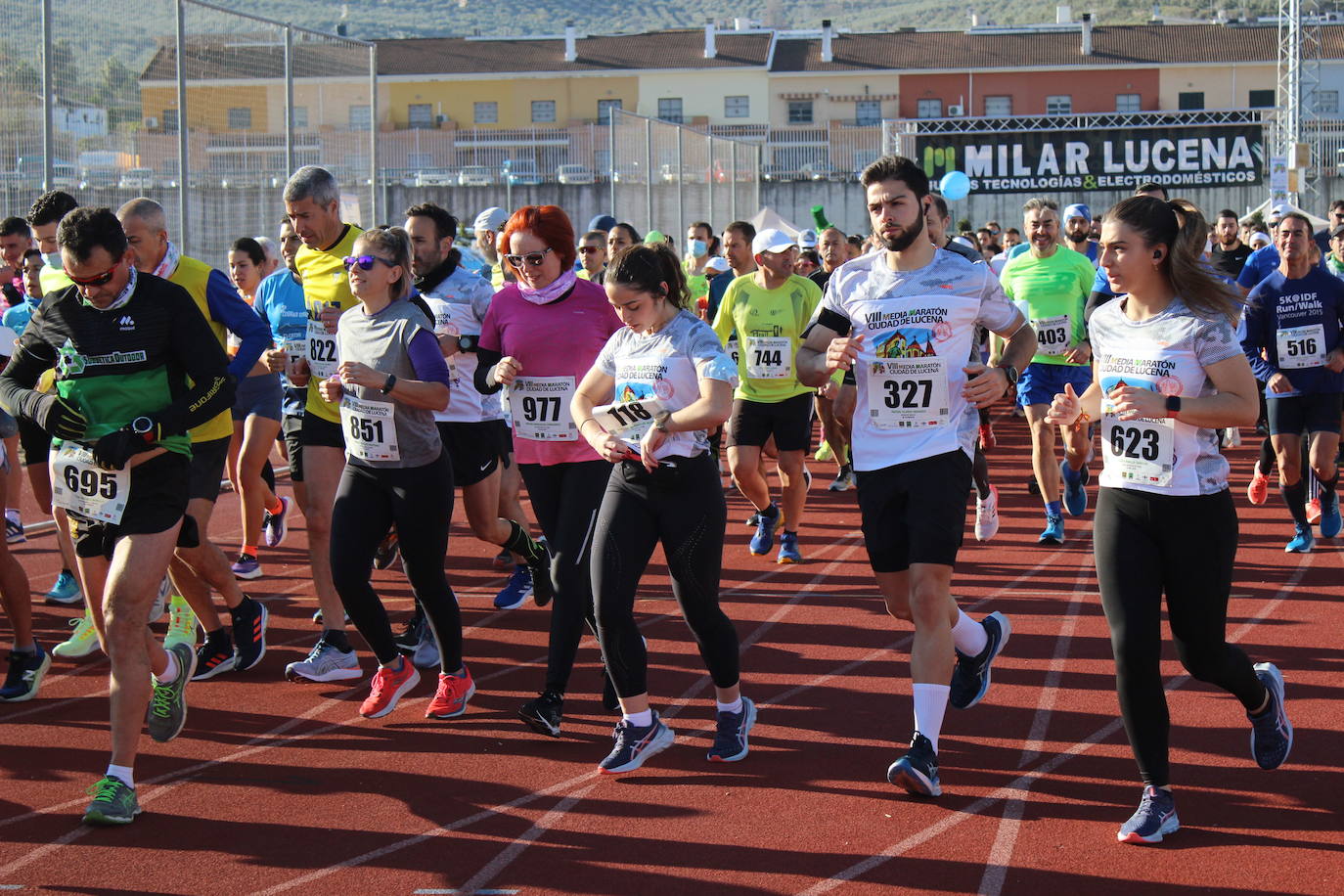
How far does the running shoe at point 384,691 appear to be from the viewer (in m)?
6.43

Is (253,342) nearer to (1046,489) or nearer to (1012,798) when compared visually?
(1012,798)

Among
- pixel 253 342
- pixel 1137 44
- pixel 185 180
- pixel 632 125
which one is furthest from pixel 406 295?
pixel 1137 44

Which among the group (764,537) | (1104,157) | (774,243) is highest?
(1104,157)

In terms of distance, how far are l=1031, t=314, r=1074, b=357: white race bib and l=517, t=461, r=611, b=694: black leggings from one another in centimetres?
515

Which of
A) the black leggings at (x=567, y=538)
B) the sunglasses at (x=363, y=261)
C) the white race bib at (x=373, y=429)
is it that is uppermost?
the sunglasses at (x=363, y=261)

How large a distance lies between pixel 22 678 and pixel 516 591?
9.38ft

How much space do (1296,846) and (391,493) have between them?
3.68 metres

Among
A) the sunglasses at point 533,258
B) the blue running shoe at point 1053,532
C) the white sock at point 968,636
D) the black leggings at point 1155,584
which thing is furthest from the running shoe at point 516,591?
the black leggings at point 1155,584

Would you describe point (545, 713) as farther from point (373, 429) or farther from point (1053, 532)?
point (1053, 532)

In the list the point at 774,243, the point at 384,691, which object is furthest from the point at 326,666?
the point at 774,243

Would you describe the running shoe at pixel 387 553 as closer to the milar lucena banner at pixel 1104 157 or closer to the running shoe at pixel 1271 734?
the running shoe at pixel 1271 734

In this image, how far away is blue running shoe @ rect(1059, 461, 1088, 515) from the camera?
37.7ft

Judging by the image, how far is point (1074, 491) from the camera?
37.9ft

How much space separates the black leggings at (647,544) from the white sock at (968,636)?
1019mm
